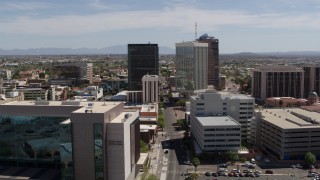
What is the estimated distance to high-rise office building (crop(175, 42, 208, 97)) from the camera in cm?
9412

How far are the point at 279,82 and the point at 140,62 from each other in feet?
114

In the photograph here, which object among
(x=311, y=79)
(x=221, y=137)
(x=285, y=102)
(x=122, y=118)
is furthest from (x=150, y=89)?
(x=122, y=118)

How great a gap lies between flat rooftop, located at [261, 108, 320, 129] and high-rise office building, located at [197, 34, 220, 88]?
59.5 meters

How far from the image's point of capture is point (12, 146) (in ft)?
134

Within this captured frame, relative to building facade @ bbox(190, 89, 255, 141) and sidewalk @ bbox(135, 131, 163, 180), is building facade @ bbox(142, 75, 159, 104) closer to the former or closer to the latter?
sidewalk @ bbox(135, 131, 163, 180)

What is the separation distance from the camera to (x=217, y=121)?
5009 centimetres

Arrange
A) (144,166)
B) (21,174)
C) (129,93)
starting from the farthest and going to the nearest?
(129,93), (144,166), (21,174)

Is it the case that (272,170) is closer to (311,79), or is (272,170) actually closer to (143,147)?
(143,147)

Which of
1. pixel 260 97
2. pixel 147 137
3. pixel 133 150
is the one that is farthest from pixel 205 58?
pixel 133 150

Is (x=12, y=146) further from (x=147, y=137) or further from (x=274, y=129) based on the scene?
(x=274, y=129)

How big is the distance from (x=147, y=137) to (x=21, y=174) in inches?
786

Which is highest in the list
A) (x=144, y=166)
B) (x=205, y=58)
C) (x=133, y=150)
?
(x=205, y=58)

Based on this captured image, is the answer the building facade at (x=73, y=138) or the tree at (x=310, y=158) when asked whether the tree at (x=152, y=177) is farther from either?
the tree at (x=310, y=158)

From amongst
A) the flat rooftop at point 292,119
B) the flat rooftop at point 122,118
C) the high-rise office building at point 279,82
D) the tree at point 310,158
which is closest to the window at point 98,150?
the flat rooftop at point 122,118
